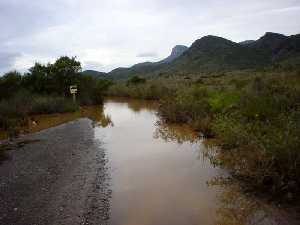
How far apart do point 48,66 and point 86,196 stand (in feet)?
71.3

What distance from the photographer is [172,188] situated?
787 cm

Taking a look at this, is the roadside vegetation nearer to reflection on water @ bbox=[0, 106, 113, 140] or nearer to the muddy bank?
the muddy bank

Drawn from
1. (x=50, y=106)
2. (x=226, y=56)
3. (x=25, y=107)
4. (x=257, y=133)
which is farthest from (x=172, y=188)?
(x=226, y=56)

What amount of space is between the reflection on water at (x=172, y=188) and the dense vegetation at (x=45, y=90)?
8351 mm

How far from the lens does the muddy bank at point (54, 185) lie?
6.12 meters

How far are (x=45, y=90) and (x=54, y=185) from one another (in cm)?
2009

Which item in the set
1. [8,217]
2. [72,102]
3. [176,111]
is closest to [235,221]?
[8,217]

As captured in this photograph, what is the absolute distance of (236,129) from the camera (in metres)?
9.14

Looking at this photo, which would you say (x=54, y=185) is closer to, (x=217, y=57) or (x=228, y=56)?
(x=228, y=56)

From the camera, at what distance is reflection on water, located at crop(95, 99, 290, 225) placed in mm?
6219

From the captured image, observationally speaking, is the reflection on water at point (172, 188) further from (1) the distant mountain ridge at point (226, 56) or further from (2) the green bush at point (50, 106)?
(1) the distant mountain ridge at point (226, 56)

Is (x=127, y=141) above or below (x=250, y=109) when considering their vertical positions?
below

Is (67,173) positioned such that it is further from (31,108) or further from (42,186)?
(31,108)

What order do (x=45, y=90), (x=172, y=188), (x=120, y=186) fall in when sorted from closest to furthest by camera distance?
(x=172, y=188) → (x=120, y=186) → (x=45, y=90)
